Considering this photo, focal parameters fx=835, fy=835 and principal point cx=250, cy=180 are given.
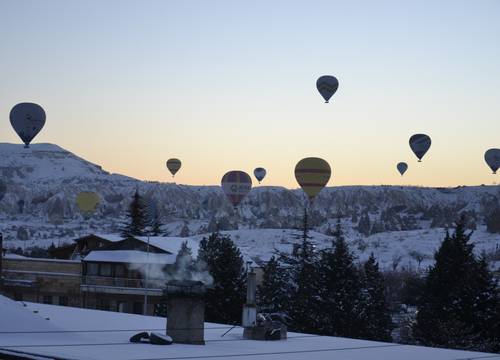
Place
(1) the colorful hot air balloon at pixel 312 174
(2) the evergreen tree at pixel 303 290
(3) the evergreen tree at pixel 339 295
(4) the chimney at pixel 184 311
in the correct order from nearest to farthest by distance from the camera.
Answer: (4) the chimney at pixel 184 311 → (3) the evergreen tree at pixel 339 295 → (2) the evergreen tree at pixel 303 290 → (1) the colorful hot air balloon at pixel 312 174

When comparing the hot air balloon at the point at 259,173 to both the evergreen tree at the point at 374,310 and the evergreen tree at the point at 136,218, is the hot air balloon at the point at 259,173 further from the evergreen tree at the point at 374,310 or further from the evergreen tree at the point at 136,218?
the evergreen tree at the point at 374,310

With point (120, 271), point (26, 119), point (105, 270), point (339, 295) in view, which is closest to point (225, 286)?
point (339, 295)

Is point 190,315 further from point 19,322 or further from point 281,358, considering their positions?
point 19,322

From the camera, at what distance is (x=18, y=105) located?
62.1 meters

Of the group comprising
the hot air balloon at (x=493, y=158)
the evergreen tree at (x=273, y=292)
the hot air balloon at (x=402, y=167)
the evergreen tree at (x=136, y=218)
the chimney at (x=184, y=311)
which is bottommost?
the evergreen tree at (x=273, y=292)

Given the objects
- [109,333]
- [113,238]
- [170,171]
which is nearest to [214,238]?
[113,238]

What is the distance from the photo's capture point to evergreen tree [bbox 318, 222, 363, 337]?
56812 mm

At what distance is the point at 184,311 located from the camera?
21844 millimetres

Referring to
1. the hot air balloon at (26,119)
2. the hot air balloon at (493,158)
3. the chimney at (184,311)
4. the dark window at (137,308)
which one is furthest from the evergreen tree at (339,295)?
the hot air balloon at (493,158)

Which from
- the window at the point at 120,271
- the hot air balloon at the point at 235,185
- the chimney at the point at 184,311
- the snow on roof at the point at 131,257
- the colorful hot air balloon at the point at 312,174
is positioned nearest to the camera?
the chimney at the point at 184,311

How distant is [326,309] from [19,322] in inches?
1509

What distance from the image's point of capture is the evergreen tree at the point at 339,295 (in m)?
56.8

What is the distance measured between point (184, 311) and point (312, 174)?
56175 millimetres

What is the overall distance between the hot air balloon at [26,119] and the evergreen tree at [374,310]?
2721 centimetres
